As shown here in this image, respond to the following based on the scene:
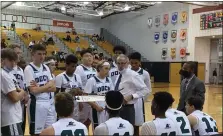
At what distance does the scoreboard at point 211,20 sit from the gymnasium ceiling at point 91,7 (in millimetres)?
5157

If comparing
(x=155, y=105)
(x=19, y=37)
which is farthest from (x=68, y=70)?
(x=19, y=37)

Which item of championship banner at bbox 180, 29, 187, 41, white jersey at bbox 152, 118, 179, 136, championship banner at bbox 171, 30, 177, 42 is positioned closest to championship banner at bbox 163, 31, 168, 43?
championship banner at bbox 171, 30, 177, 42

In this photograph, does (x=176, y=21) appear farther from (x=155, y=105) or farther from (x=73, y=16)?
(x=155, y=105)

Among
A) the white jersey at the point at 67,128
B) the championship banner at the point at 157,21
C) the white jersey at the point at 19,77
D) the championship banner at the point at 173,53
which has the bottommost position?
the white jersey at the point at 67,128

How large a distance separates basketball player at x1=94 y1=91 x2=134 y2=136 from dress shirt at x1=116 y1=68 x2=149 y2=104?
5.84 feet

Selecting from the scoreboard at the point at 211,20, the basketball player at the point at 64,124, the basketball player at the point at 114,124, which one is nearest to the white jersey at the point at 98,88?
the basketball player at the point at 114,124

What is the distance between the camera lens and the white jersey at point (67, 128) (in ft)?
9.25

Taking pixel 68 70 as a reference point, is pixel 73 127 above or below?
below

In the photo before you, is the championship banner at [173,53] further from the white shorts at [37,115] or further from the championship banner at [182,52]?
the white shorts at [37,115]

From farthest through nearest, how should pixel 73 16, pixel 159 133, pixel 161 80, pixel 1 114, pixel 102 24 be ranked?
1. pixel 102 24
2. pixel 73 16
3. pixel 161 80
4. pixel 1 114
5. pixel 159 133

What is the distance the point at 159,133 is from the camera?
318 cm

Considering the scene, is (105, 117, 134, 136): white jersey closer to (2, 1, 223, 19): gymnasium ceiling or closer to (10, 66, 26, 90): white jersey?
(10, 66, 26, 90): white jersey

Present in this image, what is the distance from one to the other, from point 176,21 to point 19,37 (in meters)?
14.0

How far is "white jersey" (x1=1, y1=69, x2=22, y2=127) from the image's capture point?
3.56 meters
